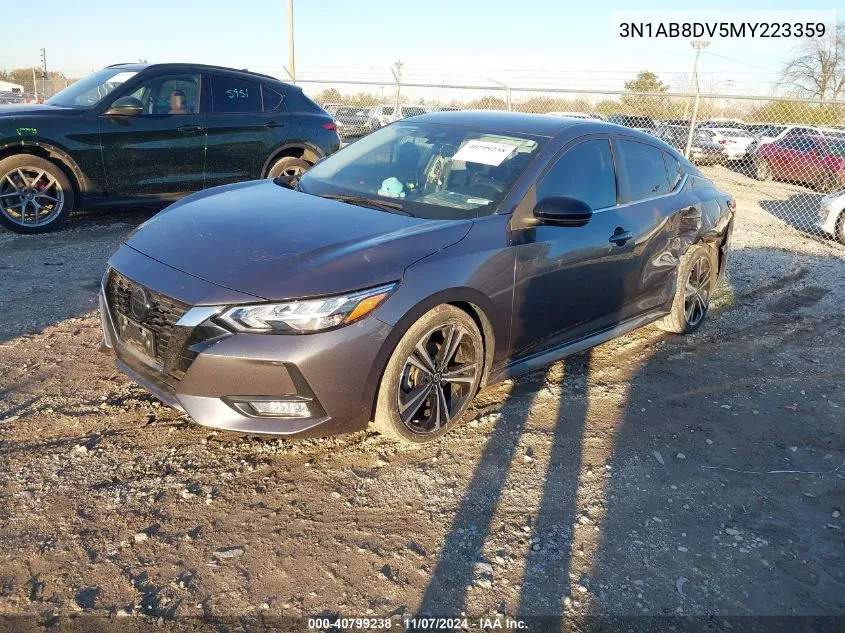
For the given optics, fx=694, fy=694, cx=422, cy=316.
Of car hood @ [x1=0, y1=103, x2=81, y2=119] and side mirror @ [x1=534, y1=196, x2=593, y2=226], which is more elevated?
car hood @ [x1=0, y1=103, x2=81, y2=119]

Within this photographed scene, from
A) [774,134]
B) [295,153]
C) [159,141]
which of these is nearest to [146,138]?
[159,141]

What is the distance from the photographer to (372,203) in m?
3.93

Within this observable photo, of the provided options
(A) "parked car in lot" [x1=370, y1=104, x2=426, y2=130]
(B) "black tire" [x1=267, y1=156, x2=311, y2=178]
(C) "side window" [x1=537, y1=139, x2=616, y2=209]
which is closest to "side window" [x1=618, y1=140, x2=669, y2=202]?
(C) "side window" [x1=537, y1=139, x2=616, y2=209]

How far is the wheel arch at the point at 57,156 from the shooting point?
6.84 meters

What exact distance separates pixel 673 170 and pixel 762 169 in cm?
1443

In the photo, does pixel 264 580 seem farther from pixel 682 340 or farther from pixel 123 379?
pixel 682 340

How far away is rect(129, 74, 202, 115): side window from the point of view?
7.54 metres

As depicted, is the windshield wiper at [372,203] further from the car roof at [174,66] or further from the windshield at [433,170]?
the car roof at [174,66]

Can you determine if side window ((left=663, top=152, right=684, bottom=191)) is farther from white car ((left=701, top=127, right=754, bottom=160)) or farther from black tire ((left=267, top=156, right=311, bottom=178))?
white car ((left=701, top=127, right=754, bottom=160))

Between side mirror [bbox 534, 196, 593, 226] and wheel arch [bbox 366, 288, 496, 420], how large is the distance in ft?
1.99

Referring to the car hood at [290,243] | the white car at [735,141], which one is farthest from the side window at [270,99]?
the white car at [735,141]

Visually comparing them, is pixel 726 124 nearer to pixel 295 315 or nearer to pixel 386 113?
pixel 386 113

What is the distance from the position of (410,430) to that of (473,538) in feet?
2.30

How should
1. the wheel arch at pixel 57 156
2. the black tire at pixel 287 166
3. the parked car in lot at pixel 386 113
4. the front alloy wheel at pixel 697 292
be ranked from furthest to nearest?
1. the parked car in lot at pixel 386 113
2. the black tire at pixel 287 166
3. the wheel arch at pixel 57 156
4. the front alloy wheel at pixel 697 292
